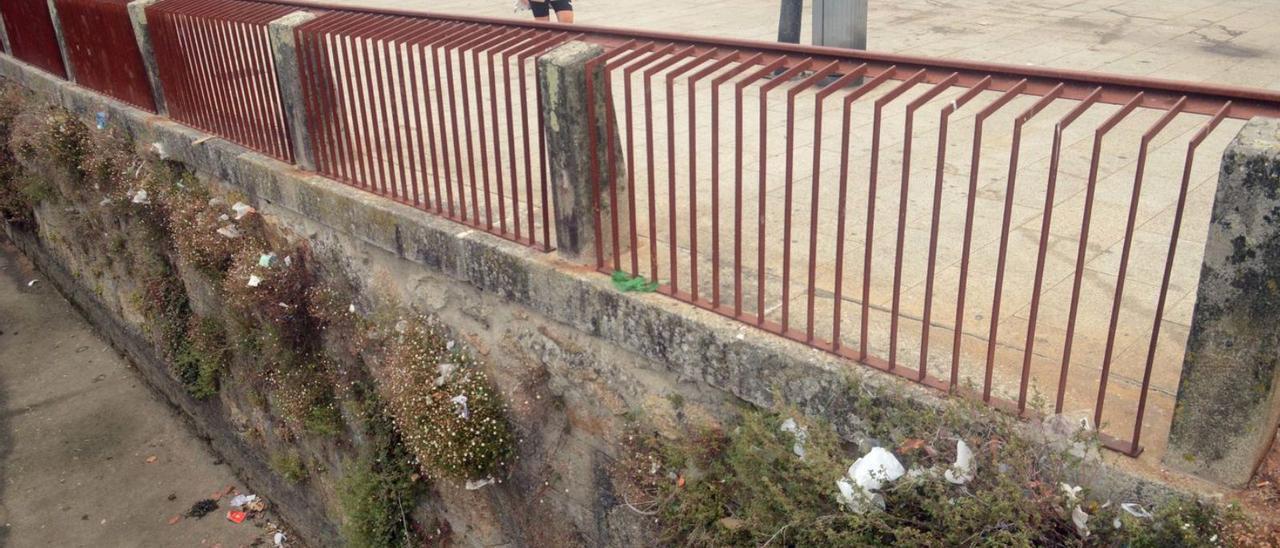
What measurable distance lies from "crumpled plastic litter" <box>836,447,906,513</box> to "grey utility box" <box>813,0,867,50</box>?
16.1 feet

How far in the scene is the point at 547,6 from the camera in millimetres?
9273

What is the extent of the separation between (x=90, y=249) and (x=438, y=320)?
608 cm

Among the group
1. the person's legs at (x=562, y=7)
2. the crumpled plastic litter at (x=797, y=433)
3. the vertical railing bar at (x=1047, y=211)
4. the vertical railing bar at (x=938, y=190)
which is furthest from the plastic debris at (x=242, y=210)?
the vertical railing bar at (x=1047, y=211)

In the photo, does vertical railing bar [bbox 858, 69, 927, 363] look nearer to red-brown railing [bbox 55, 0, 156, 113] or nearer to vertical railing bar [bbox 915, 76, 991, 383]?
vertical railing bar [bbox 915, 76, 991, 383]

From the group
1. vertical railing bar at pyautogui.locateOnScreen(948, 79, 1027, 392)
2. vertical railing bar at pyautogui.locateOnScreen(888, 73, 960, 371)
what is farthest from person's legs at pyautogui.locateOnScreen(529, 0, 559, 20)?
vertical railing bar at pyautogui.locateOnScreen(948, 79, 1027, 392)

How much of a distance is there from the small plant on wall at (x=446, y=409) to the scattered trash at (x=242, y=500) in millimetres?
3458

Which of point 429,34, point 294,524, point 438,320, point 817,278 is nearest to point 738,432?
point 817,278

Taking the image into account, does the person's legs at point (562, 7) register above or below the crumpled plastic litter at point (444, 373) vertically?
above

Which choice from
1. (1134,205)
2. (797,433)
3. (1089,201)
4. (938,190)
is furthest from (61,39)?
(1134,205)

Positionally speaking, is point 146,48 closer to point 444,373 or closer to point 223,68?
point 223,68

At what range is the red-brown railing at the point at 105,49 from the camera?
7.72m

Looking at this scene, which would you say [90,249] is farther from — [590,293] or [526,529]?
[590,293]

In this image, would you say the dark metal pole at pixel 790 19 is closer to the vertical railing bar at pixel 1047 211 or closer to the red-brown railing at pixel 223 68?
the red-brown railing at pixel 223 68

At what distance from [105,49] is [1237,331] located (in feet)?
27.2
